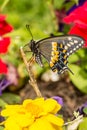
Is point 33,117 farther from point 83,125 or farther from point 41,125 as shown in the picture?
point 83,125

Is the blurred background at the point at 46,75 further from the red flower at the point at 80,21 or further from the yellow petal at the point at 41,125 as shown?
the yellow petal at the point at 41,125

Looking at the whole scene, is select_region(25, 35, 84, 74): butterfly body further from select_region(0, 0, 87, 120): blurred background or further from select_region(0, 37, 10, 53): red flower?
select_region(0, 37, 10, 53): red flower

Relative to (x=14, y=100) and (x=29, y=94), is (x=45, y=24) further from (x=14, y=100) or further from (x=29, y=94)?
(x=14, y=100)

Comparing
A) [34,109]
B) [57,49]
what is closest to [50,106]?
[34,109]

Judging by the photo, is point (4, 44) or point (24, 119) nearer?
point (24, 119)

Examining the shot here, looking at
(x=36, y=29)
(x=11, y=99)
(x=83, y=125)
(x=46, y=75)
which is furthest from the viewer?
(x=46, y=75)

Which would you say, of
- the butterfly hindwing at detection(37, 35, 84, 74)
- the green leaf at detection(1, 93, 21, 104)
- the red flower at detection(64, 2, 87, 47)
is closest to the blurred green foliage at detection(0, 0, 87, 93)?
the red flower at detection(64, 2, 87, 47)

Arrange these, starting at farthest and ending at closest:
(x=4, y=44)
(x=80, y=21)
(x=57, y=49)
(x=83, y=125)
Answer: (x=4, y=44)
(x=80, y=21)
(x=57, y=49)
(x=83, y=125)
